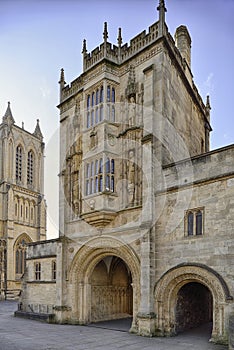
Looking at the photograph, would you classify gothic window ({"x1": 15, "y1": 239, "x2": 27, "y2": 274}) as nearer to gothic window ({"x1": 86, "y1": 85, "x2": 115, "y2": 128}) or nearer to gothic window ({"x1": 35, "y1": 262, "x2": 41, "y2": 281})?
gothic window ({"x1": 35, "y1": 262, "x2": 41, "y2": 281})

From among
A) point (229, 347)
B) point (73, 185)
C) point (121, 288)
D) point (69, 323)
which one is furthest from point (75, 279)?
point (229, 347)

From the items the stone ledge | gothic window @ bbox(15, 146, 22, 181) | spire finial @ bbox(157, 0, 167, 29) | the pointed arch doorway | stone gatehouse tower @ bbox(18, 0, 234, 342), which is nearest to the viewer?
stone gatehouse tower @ bbox(18, 0, 234, 342)

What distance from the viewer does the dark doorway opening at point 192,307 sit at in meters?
15.7

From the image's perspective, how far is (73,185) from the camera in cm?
2084

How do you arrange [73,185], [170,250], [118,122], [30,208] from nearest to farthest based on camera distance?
[170,250], [118,122], [73,185], [30,208]

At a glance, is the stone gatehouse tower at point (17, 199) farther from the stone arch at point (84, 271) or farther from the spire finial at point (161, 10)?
the spire finial at point (161, 10)

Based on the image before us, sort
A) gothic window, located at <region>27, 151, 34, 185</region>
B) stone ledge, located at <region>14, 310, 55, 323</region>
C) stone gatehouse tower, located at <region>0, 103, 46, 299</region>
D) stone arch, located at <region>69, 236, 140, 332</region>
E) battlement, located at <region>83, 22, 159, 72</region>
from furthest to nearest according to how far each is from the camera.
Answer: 1. gothic window, located at <region>27, 151, 34, 185</region>
2. stone gatehouse tower, located at <region>0, 103, 46, 299</region>
3. stone ledge, located at <region>14, 310, 55, 323</region>
4. stone arch, located at <region>69, 236, 140, 332</region>
5. battlement, located at <region>83, 22, 159, 72</region>

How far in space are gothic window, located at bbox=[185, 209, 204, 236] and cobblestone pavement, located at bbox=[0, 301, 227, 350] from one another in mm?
4143

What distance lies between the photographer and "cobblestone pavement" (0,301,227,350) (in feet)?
42.5

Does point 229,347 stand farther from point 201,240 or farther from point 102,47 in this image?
point 102,47

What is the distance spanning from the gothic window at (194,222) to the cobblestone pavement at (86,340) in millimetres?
4143

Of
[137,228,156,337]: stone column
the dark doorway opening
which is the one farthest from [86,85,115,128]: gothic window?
the dark doorway opening

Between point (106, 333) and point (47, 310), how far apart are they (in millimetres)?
6697

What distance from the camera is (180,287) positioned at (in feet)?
49.7
